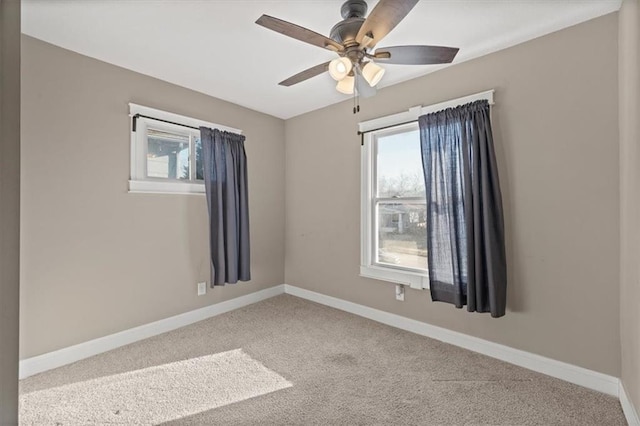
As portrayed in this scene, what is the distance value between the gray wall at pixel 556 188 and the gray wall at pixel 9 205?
2749 mm

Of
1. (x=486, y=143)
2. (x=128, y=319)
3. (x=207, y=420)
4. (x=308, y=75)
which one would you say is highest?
(x=308, y=75)

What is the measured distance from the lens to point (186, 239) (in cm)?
316

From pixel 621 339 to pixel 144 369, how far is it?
3.26 metres

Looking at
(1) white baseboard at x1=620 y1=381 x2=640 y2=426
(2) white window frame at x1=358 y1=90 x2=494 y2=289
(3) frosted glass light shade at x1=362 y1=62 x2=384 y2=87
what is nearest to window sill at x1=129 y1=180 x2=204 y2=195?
(2) white window frame at x1=358 y1=90 x2=494 y2=289

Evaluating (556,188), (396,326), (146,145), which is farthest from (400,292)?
(146,145)

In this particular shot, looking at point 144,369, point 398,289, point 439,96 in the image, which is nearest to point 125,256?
point 144,369

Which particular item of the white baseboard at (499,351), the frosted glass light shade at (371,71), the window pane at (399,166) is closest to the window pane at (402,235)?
the window pane at (399,166)

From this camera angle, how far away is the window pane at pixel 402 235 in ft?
9.67

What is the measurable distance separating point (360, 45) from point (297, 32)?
364 mm

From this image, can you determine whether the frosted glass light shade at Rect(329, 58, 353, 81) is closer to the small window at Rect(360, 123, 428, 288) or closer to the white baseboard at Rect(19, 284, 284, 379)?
the small window at Rect(360, 123, 428, 288)

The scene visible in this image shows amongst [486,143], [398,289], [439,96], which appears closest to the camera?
[486,143]

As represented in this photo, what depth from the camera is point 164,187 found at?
297 centimetres

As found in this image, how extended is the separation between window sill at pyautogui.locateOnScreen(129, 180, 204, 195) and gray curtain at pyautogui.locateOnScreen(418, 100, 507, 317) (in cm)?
231

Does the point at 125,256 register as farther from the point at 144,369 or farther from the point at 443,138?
the point at 443,138
